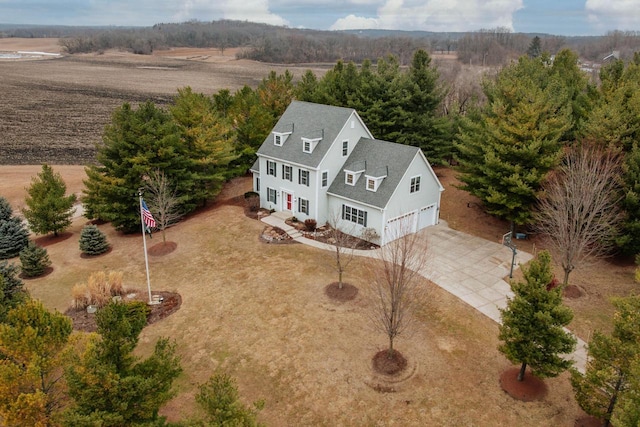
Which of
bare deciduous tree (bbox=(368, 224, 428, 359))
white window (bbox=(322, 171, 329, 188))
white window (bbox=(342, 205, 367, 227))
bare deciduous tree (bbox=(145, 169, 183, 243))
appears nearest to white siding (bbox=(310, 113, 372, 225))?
white window (bbox=(322, 171, 329, 188))

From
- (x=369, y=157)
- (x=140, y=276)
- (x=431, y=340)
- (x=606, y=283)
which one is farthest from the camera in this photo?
(x=369, y=157)

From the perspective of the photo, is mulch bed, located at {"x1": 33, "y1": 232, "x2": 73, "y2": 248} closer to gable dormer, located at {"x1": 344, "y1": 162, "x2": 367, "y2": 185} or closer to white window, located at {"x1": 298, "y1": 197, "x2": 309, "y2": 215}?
white window, located at {"x1": 298, "y1": 197, "x2": 309, "y2": 215}

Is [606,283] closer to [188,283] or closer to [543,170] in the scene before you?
[543,170]

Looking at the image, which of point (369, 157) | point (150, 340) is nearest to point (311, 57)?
point (369, 157)

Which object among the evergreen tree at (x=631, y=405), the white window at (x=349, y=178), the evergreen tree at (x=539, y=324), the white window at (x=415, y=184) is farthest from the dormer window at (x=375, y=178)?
the evergreen tree at (x=631, y=405)

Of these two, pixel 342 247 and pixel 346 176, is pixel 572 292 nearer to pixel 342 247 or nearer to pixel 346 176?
pixel 342 247
